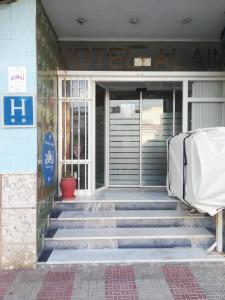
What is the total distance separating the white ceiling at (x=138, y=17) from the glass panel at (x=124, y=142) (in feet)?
5.28

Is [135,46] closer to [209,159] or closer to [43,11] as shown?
[43,11]

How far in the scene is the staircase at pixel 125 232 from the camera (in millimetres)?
3881

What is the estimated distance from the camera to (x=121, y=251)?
4035 millimetres

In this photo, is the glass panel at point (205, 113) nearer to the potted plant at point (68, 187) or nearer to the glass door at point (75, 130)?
the glass door at point (75, 130)

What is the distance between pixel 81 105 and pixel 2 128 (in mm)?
2069

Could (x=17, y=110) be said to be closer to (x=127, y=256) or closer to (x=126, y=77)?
(x=127, y=256)

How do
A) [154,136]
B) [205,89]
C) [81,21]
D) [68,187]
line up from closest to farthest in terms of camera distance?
[81,21], [68,187], [205,89], [154,136]

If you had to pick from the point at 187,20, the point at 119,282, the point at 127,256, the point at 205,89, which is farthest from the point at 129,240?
the point at 187,20

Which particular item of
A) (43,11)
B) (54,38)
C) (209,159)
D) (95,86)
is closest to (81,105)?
(95,86)

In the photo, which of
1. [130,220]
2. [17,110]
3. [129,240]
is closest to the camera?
[17,110]

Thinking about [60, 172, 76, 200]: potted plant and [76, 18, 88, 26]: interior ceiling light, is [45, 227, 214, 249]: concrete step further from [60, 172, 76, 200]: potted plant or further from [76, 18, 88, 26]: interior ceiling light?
[76, 18, 88, 26]: interior ceiling light

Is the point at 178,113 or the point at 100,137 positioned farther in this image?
the point at 178,113

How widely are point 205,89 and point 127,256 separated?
3.60 meters

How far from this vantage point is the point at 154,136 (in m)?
6.64
